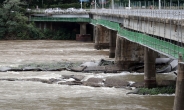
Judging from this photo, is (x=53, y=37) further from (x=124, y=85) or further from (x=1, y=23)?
(x=124, y=85)

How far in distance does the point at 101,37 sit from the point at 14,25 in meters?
27.3

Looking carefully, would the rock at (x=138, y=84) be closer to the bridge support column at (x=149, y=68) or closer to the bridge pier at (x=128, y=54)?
the bridge support column at (x=149, y=68)

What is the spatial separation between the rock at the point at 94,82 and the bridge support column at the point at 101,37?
110ft

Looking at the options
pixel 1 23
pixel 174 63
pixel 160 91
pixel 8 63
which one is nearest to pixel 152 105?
pixel 160 91

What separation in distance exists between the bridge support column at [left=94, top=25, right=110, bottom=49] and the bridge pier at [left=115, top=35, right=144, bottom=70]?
23.7 metres

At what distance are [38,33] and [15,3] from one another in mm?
7805

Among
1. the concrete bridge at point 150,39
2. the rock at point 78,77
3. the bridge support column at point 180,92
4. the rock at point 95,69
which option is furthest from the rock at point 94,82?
the bridge support column at point 180,92

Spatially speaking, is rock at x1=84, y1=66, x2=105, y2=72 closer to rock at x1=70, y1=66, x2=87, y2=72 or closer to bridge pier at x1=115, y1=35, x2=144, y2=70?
rock at x1=70, y1=66, x2=87, y2=72

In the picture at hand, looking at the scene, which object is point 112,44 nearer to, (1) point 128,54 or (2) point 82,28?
(1) point 128,54

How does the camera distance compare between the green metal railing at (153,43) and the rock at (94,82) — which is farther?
the rock at (94,82)

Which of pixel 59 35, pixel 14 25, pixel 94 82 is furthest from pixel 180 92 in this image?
pixel 59 35

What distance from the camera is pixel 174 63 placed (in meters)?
49.4

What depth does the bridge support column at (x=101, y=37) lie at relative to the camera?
77.0 metres

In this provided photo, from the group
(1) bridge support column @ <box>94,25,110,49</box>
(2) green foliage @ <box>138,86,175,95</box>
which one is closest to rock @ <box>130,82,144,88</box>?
(2) green foliage @ <box>138,86,175,95</box>
